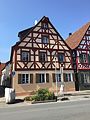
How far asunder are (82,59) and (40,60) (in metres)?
7.65

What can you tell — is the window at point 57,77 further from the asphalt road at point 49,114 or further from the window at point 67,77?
the asphalt road at point 49,114

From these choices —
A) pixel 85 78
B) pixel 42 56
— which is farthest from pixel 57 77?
pixel 85 78

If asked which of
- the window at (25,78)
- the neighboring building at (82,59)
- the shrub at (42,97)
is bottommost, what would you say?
the shrub at (42,97)

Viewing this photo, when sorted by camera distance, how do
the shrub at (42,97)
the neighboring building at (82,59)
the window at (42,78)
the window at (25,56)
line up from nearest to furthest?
the shrub at (42,97)
the window at (25,56)
the window at (42,78)
the neighboring building at (82,59)

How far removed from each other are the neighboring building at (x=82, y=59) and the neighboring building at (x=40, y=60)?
115 centimetres

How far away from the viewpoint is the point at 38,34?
29609 millimetres

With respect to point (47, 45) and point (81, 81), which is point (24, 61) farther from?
point (81, 81)

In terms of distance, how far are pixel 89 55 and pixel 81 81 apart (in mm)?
4942

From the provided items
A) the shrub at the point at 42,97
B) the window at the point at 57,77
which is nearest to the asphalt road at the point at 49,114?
the shrub at the point at 42,97

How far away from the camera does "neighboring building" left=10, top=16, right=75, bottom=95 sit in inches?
1065

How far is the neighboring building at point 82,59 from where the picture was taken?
3088 centimetres

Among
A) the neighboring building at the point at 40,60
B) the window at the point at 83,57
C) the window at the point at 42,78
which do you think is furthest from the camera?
the window at the point at 83,57

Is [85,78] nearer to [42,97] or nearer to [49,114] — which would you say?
[42,97]

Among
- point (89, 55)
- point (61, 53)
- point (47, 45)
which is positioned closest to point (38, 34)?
point (47, 45)
